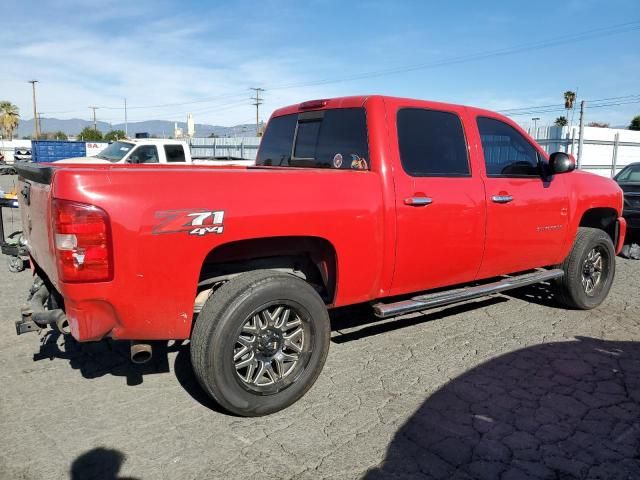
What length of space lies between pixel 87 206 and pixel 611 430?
130 inches

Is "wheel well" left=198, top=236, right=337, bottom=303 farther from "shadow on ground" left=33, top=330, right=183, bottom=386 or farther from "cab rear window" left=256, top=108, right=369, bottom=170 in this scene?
"shadow on ground" left=33, top=330, right=183, bottom=386

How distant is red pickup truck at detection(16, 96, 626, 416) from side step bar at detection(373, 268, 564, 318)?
16 millimetres

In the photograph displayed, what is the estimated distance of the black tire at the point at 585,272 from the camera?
5.36m

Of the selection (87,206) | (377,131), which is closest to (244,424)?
(87,206)

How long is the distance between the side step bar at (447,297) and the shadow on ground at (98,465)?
193 cm

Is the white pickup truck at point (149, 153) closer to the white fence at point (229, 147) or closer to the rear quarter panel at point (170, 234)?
the rear quarter panel at point (170, 234)

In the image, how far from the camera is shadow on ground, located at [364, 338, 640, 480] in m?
2.78

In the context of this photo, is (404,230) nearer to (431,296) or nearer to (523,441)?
(431,296)

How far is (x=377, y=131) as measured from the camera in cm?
385

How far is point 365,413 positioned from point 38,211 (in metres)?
2.42

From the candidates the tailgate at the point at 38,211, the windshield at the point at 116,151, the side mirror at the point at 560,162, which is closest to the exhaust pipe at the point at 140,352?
the tailgate at the point at 38,211

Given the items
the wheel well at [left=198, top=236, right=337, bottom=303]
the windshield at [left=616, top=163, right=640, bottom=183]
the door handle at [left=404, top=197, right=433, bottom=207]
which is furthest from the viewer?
the windshield at [left=616, top=163, right=640, bottom=183]

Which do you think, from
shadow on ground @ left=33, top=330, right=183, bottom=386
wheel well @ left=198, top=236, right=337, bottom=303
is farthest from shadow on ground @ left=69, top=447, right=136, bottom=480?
wheel well @ left=198, top=236, right=337, bottom=303

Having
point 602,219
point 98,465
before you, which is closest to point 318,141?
point 98,465
